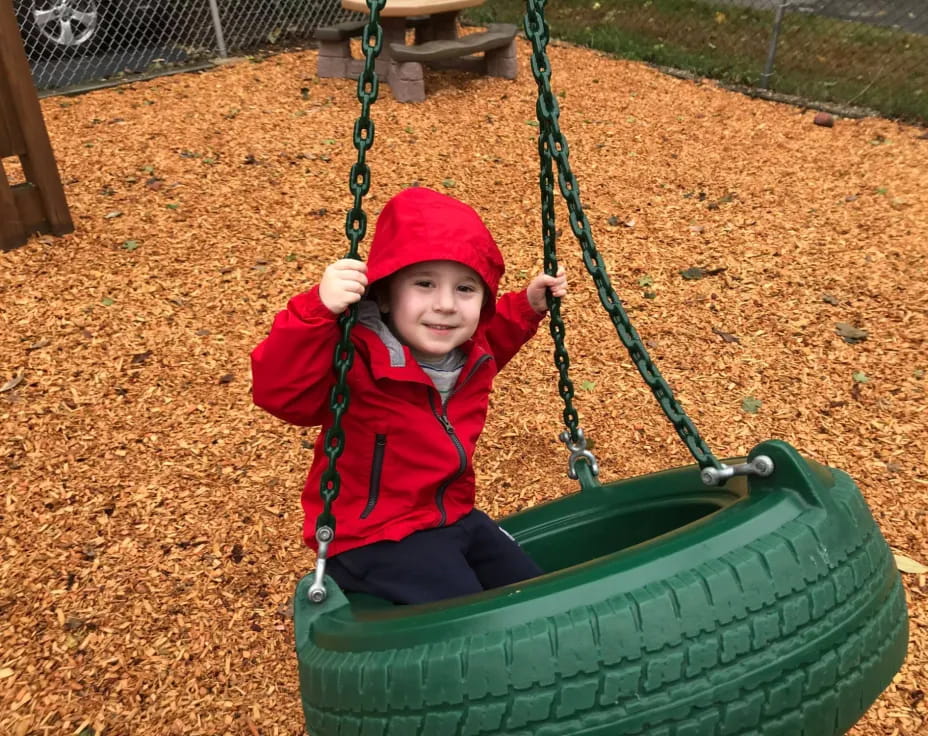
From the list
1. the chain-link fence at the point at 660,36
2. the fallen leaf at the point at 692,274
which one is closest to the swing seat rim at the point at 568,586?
the fallen leaf at the point at 692,274

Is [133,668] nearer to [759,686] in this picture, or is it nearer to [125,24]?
[759,686]

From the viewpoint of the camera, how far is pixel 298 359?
1.84m

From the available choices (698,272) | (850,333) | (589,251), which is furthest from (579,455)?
(698,272)

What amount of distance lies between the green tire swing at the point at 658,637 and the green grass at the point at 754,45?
693 centimetres

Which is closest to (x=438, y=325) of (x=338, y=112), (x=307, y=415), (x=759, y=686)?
(x=307, y=415)

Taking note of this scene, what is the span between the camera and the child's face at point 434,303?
2.01 m

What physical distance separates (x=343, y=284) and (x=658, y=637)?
890 millimetres

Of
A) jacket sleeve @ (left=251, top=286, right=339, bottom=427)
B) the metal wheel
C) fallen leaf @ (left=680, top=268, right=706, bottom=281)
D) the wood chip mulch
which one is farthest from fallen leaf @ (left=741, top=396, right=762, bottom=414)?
the metal wheel

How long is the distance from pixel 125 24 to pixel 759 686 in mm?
9043

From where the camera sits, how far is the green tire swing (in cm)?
130

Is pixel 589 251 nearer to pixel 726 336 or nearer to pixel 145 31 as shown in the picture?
pixel 726 336

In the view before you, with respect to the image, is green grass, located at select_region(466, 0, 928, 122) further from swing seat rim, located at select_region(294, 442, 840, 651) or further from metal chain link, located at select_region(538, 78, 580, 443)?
swing seat rim, located at select_region(294, 442, 840, 651)

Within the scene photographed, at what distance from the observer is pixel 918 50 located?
8.72 m

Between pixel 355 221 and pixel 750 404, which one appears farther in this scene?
pixel 750 404
